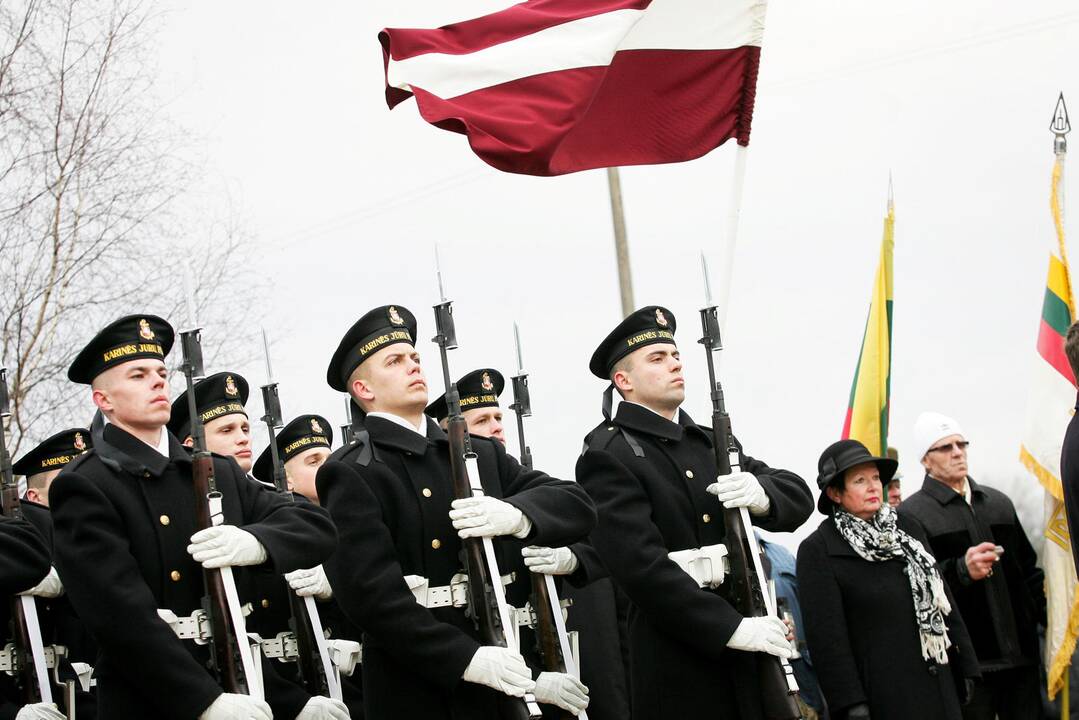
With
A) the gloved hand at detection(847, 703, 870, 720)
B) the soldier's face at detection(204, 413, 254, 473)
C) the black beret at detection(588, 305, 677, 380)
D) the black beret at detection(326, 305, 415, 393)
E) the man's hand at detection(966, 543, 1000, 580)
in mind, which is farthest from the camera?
the man's hand at detection(966, 543, 1000, 580)

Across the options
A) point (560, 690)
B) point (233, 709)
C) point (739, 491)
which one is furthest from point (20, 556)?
point (739, 491)

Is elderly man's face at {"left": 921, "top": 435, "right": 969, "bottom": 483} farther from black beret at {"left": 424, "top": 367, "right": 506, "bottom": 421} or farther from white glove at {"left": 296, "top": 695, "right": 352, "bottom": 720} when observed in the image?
white glove at {"left": 296, "top": 695, "right": 352, "bottom": 720}

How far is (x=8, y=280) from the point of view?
1206cm

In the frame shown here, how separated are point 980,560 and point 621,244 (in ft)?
24.3

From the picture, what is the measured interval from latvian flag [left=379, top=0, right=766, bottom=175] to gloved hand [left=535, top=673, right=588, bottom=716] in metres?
2.69

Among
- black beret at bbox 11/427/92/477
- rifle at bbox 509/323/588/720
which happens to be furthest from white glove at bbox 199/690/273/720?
black beret at bbox 11/427/92/477

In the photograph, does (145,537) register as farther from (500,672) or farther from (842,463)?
(842,463)

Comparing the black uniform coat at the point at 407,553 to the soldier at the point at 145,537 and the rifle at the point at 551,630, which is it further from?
the rifle at the point at 551,630

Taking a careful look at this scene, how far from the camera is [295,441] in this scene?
349 inches

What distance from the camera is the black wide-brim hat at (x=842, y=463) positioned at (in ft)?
26.9

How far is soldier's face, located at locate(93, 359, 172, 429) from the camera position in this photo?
5879 mm

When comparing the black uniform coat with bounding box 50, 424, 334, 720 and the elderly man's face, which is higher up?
the black uniform coat with bounding box 50, 424, 334, 720

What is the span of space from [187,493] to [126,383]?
1.58 ft

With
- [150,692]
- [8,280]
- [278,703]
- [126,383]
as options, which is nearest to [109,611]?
[150,692]
